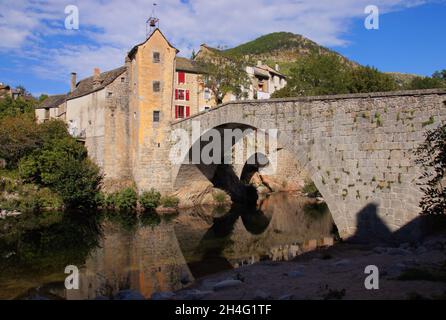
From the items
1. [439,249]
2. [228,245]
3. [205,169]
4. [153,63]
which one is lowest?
[228,245]

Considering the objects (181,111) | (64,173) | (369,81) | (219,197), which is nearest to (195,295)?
(64,173)

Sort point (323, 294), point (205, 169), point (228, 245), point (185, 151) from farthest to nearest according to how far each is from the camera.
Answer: point (205, 169), point (185, 151), point (228, 245), point (323, 294)

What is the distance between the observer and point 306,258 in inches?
538

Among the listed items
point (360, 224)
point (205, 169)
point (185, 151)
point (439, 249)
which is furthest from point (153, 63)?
point (439, 249)

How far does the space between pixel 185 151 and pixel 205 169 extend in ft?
10.9

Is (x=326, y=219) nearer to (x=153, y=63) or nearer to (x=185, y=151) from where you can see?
(x=185, y=151)

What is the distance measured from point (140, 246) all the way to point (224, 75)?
57.2 ft

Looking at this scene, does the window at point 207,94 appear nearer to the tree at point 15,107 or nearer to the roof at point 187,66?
the roof at point 187,66

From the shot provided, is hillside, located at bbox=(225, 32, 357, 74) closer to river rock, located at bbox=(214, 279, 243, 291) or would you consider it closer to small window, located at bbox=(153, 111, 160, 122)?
small window, located at bbox=(153, 111, 160, 122)

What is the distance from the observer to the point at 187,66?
3434cm

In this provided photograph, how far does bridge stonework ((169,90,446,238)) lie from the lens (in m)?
13.2

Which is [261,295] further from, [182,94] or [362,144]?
[182,94]

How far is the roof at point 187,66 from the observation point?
33.6 m

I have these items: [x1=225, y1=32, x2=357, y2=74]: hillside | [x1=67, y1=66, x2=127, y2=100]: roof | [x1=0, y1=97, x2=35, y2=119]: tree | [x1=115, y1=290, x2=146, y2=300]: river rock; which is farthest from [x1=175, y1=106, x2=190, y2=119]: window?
[x1=225, y1=32, x2=357, y2=74]: hillside
